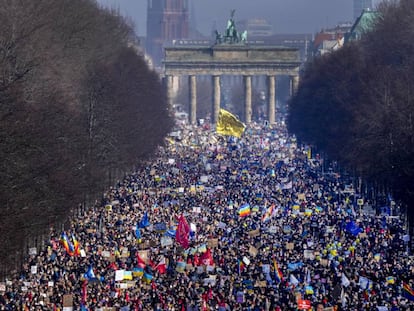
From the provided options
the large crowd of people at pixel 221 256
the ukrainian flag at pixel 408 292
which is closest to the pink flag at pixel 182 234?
the large crowd of people at pixel 221 256

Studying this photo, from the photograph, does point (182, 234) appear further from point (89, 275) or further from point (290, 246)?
point (89, 275)

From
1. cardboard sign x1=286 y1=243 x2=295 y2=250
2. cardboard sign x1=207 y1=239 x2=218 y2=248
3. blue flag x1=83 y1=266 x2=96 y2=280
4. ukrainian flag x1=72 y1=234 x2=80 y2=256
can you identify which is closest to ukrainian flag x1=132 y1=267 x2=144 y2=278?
blue flag x1=83 y1=266 x2=96 y2=280

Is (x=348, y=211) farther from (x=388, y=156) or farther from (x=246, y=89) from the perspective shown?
(x=246, y=89)

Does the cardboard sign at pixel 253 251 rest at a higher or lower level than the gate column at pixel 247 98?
higher

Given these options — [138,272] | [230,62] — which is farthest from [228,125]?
[230,62]

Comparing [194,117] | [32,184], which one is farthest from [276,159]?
[194,117]

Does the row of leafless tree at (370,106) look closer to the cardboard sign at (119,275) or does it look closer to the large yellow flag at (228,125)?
the large yellow flag at (228,125)

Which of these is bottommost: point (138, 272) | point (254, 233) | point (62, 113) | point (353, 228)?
point (254, 233)
